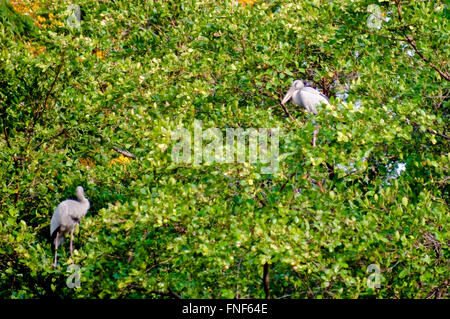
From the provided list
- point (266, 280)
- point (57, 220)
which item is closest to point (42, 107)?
point (57, 220)

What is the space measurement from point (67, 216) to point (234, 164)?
275 centimetres

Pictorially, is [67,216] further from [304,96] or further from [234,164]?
[304,96]

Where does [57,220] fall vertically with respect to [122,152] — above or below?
below

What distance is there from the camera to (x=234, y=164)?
26.3 feet

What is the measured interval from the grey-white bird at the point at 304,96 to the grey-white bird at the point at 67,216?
3.26 m

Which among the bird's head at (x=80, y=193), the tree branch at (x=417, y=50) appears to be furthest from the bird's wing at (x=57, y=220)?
the tree branch at (x=417, y=50)

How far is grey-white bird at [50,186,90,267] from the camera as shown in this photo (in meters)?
9.49

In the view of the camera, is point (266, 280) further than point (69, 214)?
No

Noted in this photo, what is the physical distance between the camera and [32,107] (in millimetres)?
11477

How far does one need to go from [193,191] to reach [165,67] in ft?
10.7

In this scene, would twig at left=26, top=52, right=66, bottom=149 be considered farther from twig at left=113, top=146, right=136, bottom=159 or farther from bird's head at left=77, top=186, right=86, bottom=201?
bird's head at left=77, top=186, right=86, bottom=201
